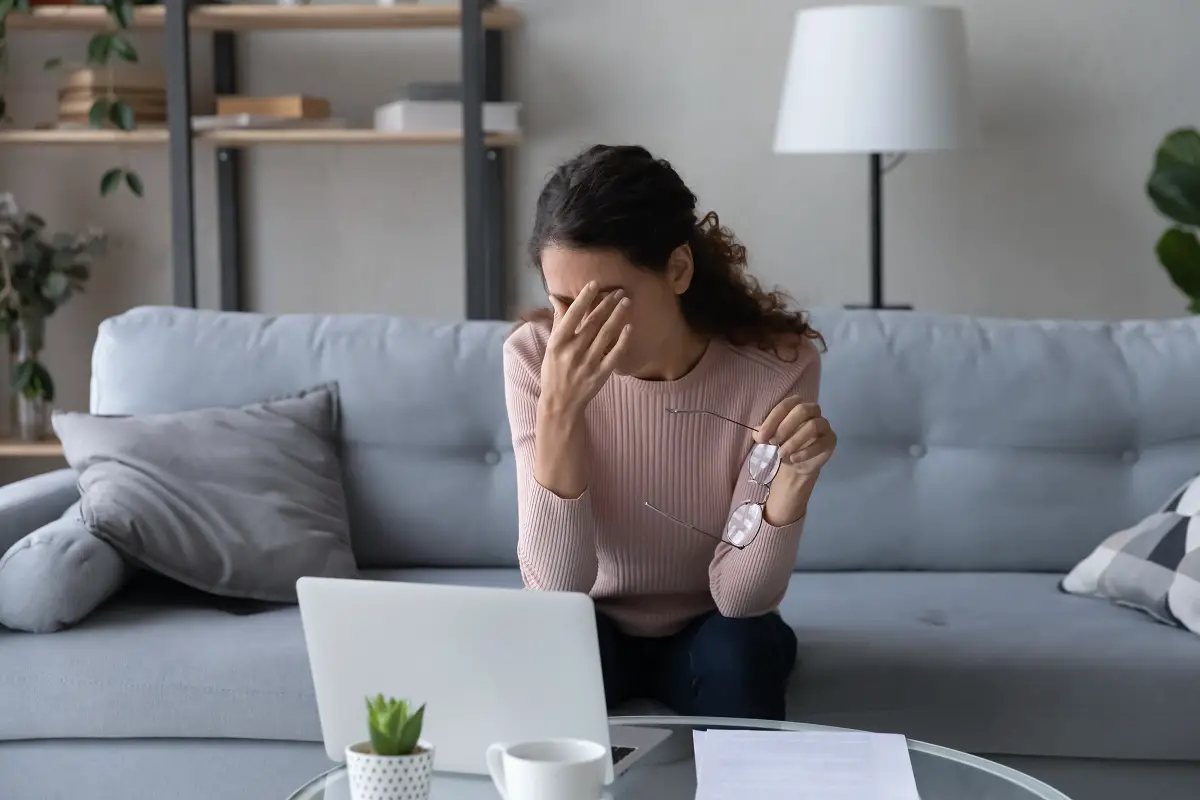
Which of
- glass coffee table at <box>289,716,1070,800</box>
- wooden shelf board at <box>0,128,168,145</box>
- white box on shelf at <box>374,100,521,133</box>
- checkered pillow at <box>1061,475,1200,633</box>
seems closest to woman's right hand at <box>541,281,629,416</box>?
glass coffee table at <box>289,716,1070,800</box>

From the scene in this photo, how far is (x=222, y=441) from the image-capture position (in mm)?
2072

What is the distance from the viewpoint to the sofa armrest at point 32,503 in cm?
195

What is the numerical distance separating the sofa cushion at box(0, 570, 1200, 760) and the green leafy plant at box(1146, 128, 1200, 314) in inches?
48.1

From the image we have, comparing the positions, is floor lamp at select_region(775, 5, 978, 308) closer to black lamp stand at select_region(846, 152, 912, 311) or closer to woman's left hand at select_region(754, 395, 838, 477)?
black lamp stand at select_region(846, 152, 912, 311)

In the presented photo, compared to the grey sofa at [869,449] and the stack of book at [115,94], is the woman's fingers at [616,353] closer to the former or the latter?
the grey sofa at [869,449]

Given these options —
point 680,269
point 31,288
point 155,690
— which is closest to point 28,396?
point 31,288

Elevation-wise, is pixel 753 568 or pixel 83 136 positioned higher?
pixel 83 136

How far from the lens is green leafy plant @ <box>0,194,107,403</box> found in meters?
3.03

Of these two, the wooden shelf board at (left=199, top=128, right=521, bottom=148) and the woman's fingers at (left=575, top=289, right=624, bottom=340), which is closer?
the woman's fingers at (left=575, top=289, right=624, bottom=340)

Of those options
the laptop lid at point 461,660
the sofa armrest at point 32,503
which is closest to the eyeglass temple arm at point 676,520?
the laptop lid at point 461,660

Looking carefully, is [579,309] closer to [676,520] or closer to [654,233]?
[654,233]

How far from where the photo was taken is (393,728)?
1040 millimetres

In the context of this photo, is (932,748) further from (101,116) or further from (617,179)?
(101,116)

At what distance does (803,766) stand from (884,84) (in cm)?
191
